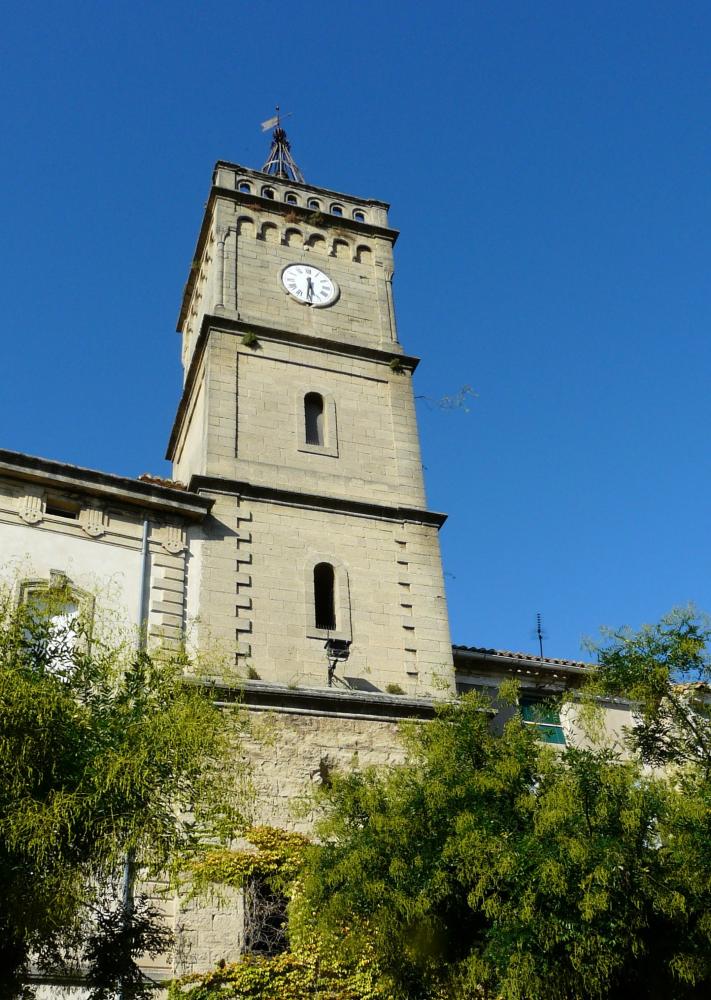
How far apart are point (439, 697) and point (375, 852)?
600 cm

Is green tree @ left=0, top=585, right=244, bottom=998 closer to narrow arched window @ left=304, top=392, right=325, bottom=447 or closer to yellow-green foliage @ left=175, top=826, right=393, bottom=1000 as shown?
yellow-green foliage @ left=175, top=826, right=393, bottom=1000

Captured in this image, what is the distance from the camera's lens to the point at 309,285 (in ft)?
82.9

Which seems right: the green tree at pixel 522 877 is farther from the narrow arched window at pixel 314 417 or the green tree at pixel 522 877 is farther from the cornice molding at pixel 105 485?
the narrow arched window at pixel 314 417

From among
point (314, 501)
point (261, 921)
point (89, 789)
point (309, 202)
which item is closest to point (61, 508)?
point (314, 501)

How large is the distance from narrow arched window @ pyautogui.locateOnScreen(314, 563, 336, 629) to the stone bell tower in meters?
0.03

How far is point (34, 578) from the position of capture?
18016mm

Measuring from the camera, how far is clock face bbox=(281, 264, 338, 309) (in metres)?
25.0

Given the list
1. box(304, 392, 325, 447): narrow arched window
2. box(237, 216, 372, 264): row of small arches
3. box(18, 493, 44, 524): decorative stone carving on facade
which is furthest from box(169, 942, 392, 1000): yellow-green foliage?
box(237, 216, 372, 264): row of small arches

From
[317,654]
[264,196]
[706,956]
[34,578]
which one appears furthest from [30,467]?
[706,956]

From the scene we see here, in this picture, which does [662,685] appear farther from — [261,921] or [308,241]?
[308,241]

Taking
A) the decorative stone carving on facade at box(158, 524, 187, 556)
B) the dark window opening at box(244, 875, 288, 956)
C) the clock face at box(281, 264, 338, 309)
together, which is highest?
the clock face at box(281, 264, 338, 309)

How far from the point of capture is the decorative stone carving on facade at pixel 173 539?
19650 mm

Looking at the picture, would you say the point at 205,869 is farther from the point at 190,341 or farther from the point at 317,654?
the point at 190,341

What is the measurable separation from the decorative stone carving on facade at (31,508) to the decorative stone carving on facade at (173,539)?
2.11 metres
